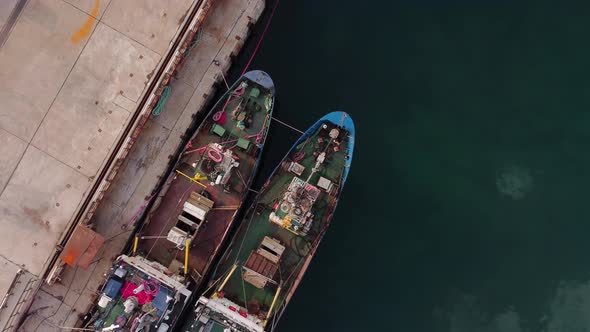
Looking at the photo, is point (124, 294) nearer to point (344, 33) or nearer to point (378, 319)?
point (378, 319)

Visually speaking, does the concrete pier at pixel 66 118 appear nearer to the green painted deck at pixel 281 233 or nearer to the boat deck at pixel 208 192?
the boat deck at pixel 208 192

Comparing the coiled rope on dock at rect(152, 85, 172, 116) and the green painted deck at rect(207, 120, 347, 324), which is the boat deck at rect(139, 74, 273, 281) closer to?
the green painted deck at rect(207, 120, 347, 324)

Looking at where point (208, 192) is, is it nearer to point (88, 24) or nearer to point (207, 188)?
point (207, 188)

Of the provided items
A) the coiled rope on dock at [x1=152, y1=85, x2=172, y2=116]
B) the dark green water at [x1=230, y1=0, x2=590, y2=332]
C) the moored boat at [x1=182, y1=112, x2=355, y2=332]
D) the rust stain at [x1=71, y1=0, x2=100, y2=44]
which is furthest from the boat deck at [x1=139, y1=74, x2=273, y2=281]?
the rust stain at [x1=71, y1=0, x2=100, y2=44]

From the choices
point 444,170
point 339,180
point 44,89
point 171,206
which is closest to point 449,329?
point 444,170

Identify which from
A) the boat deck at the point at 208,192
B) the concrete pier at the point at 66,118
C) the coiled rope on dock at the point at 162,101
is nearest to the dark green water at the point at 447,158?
the boat deck at the point at 208,192
